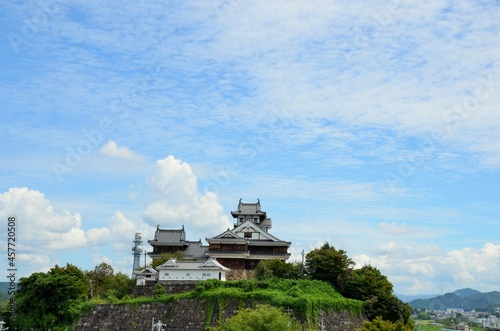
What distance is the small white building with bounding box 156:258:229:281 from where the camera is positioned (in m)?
47.7

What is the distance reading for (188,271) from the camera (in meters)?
47.8

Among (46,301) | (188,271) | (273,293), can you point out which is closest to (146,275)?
(188,271)

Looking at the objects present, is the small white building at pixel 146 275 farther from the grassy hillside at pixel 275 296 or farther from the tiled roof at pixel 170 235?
the tiled roof at pixel 170 235

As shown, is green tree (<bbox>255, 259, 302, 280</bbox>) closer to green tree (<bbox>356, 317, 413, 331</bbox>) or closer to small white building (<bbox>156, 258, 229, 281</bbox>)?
small white building (<bbox>156, 258, 229, 281</bbox>)

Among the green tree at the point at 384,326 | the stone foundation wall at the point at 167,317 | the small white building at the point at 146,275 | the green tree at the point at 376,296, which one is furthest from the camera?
the small white building at the point at 146,275

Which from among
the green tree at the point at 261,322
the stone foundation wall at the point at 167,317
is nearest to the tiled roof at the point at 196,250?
the stone foundation wall at the point at 167,317

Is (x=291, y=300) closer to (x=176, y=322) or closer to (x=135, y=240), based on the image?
(x=176, y=322)

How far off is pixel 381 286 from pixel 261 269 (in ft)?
33.0

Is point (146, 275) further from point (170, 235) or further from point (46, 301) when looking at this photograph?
point (170, 235)

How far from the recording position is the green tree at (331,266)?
4722cm

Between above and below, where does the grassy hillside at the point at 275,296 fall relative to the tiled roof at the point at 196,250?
below

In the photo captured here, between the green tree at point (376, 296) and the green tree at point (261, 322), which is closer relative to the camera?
the green tree at point (261, 322)

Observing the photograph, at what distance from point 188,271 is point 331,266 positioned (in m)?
11.8

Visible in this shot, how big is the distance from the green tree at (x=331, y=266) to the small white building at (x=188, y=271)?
783 centimetres
